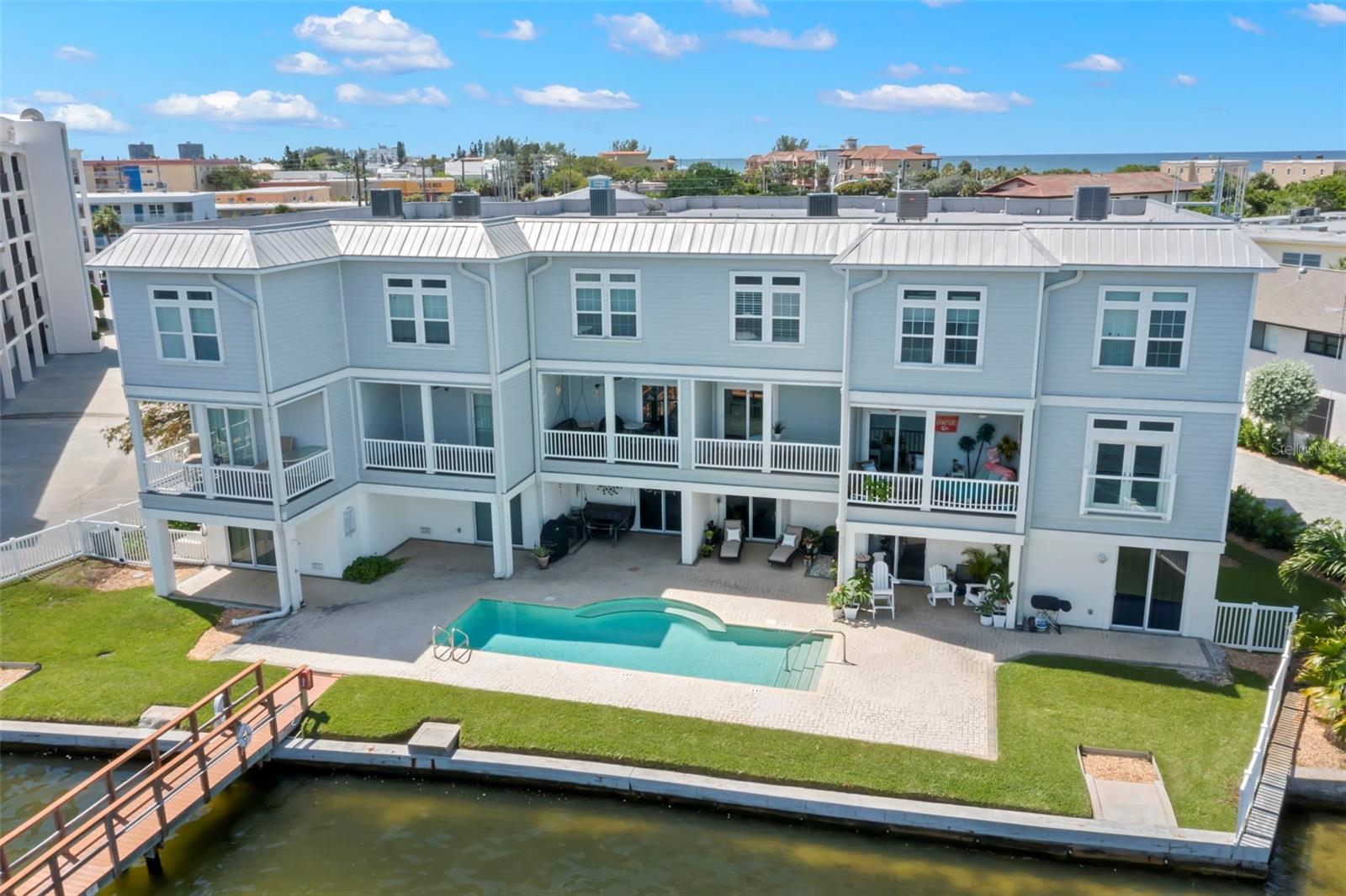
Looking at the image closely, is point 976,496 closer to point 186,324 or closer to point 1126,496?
point 1126,496

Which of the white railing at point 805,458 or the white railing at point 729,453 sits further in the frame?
the white railing at point 729,453

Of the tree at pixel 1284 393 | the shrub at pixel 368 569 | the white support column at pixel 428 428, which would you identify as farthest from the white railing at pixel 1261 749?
the shrub at pixel 368 569

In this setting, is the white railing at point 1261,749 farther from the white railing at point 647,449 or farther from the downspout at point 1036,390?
the white railing at point 647,449

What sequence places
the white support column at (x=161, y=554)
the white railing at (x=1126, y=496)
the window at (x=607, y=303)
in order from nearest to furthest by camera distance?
1. the white railing at (x=1126, y=496)
2. the white support column at (x=161, y=554)
3. the window at (x=607, y=303)

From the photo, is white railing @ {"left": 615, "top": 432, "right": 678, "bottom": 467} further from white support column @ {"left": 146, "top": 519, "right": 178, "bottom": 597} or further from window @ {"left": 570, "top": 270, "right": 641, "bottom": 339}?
white support column @ {"left": 146, "top": 519, "right": 178, "bottom": 597}

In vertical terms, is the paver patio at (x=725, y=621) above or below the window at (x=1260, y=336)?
below

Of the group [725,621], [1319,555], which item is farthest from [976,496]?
[1319,555]
